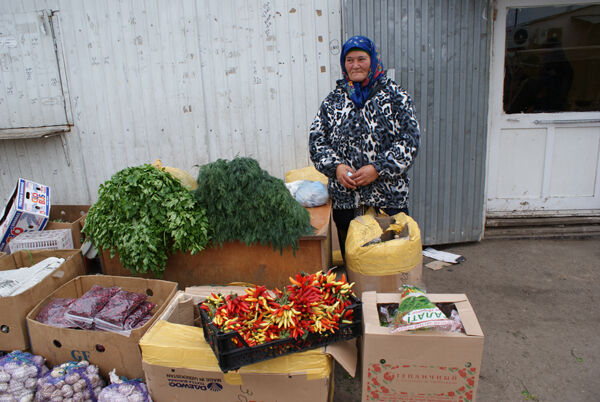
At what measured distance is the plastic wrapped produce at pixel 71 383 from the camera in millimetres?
1952

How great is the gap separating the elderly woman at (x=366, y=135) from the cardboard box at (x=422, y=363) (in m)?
1.07

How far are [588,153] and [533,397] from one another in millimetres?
3115

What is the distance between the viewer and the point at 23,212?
321cm

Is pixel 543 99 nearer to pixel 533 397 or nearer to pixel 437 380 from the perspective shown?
pixel 533 397

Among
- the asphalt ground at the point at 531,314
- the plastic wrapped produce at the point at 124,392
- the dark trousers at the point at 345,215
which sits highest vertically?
the dark trousers at the point at 345,215

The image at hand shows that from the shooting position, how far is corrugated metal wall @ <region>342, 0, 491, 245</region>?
142 inches

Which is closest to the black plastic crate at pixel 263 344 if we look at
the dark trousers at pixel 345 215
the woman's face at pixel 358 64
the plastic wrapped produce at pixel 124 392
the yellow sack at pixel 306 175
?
the plastic wrapped produce at pixel 124 392

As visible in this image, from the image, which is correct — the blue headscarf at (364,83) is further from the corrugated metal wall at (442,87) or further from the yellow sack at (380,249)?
the corrugated metal wall at (442,87)

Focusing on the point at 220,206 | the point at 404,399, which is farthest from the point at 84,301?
the point at 404,399

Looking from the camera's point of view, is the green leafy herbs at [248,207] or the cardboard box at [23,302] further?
the green leafy herbs at [248,207]

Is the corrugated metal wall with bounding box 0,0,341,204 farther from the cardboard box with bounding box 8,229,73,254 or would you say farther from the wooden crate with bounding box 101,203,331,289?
the wooden crate with bounding box 101,203,331,289

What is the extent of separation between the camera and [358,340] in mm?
2152

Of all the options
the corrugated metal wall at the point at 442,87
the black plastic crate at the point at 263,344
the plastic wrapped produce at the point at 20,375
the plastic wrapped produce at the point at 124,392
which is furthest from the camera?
the corrugated metal wall at the point at 442,87

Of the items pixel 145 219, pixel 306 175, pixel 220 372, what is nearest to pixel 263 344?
pixel 220 372
